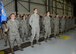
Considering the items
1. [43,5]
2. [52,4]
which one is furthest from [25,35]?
[52,4]

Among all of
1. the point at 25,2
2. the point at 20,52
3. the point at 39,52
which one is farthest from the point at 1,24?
the point at 25,2

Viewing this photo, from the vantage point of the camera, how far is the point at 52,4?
18.7 meters

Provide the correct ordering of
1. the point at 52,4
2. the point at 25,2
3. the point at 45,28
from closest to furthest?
the point at 45,28 < the point at 25,2 < the point at 52,4

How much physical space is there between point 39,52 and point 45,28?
301cm

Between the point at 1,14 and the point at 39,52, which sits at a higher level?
the point at 1,14

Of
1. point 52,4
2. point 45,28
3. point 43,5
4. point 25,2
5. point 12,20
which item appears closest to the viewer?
point 12,20

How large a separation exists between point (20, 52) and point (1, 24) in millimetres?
1365

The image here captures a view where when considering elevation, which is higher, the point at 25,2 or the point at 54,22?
the point at 25,2

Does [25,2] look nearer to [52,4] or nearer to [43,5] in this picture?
[43,5]

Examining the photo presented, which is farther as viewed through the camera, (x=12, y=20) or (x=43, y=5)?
(x=43, y=5)

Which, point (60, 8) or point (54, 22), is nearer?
point (54, 22)

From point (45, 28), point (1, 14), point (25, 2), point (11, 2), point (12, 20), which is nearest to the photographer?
point (12, 20)

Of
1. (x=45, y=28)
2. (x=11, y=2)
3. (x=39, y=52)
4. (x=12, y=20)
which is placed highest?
(x=11, y=2)

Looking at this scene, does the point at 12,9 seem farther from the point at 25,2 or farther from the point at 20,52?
the point at 20,52
